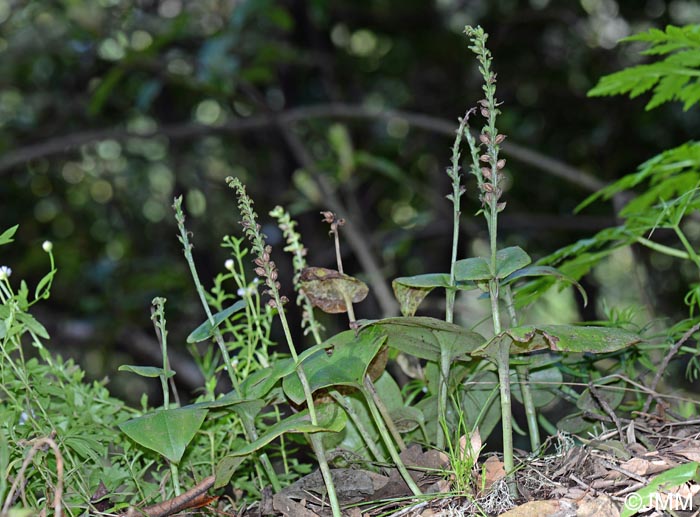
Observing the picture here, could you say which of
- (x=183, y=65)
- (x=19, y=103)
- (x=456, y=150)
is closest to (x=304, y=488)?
(x=456, y=150)

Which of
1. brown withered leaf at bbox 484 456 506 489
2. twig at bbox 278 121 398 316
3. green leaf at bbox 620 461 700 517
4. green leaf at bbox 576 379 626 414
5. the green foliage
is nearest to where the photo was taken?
green leaf at bbox 620 461 700 517

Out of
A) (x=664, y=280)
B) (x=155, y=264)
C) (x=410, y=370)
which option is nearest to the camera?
(x=410, y=370)

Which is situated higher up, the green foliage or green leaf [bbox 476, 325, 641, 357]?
the green foliage

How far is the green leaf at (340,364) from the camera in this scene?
0.65 meters

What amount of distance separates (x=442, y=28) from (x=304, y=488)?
266 centimetres

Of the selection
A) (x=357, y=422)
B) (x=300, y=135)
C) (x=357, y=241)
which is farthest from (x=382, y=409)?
(x=300, y=135)

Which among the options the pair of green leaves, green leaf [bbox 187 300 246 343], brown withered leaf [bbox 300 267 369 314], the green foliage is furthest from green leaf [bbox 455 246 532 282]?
the green foliage

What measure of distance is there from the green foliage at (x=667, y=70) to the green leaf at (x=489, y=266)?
1.51 ft

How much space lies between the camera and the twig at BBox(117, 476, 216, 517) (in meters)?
0.70

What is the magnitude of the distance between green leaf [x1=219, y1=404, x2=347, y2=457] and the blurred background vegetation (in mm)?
1759

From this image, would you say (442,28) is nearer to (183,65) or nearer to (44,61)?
(183,65)

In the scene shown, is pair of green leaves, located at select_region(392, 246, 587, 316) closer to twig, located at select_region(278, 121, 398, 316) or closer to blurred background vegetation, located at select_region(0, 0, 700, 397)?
twig, located at select_region(278, 121, 398, 316)

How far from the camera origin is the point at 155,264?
276 cm

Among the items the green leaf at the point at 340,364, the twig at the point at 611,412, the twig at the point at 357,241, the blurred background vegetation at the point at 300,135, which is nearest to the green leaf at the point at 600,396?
the twig at the point at 611,412
